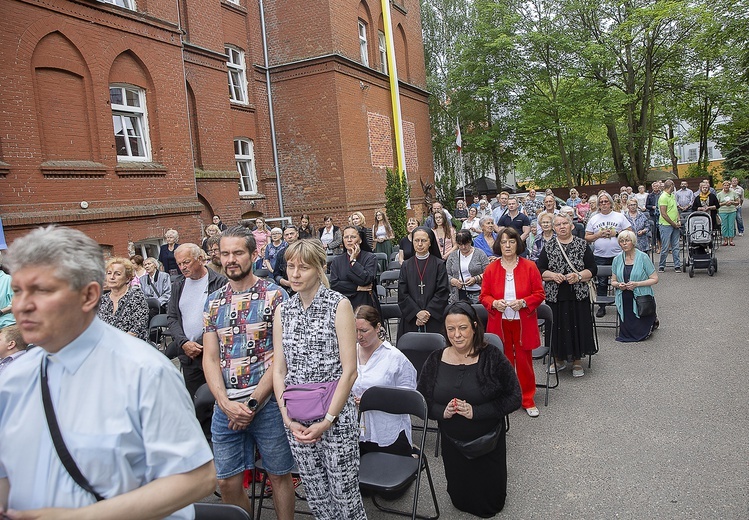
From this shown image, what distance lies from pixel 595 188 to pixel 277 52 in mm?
20233

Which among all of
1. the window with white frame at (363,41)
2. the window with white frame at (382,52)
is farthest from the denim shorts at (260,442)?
the window with white frame at (382,52)

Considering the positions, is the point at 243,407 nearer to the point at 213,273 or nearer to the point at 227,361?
the point at 227,361

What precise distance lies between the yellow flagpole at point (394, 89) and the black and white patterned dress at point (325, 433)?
18364mm

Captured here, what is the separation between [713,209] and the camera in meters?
13.9

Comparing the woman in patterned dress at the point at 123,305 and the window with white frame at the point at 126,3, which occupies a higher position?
the window with white frame at the point at 126,3

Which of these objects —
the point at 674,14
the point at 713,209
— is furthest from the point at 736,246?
the point at 674,14

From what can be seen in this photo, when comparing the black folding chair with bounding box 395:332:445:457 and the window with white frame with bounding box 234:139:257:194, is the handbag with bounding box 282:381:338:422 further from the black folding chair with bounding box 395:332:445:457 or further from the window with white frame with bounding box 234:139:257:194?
the window with white frame with bounding box 234:139:257:194

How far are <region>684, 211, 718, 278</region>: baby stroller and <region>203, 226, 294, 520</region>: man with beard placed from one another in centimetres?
1130

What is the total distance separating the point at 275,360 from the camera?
10.9 feet

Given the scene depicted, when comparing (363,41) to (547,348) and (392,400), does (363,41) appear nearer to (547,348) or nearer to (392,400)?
(547,348)

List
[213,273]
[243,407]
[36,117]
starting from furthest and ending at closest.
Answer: [36,117] → [213,273] → [243,407]

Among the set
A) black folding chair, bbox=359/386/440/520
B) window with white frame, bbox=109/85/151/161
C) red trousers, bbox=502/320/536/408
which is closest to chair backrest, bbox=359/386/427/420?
black folding chair, bbox=359/386/440/520

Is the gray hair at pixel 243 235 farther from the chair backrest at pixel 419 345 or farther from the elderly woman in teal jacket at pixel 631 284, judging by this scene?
the elderly woman in teal jacket at pixel 631 284

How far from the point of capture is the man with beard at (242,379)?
11.0ft
